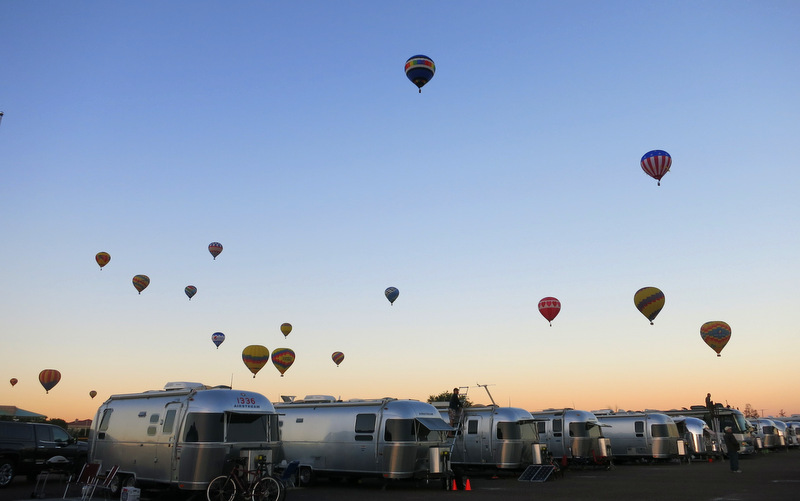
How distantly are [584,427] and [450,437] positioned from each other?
20.2 feet

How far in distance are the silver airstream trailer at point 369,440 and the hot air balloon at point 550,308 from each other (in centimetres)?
1813

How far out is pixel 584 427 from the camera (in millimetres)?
27625

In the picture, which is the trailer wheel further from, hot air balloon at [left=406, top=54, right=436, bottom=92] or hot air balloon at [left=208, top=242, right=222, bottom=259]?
hot air balloon at [left=208, top=242, right=222, bottom=259]

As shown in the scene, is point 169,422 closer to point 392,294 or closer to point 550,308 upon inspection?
point 550,308

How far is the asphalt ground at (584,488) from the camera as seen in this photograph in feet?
54.8

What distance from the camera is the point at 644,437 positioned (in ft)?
100

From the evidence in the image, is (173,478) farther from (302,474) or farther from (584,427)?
(584,427)

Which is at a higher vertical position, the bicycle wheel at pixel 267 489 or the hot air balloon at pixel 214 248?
the hot air balloon at pixel 214 248

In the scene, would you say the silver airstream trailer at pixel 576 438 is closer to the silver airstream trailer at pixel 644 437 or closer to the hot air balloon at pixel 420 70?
the silver airstream trailer at pixel 644 437

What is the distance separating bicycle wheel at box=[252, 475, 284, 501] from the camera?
1488 centimetres

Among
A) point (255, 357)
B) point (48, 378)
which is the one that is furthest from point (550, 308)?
point (48, 378)

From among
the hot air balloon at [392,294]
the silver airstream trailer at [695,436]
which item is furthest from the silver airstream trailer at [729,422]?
the hot air balloon at [392,294]

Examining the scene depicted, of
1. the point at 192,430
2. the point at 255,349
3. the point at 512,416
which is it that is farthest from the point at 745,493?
the point at 255,349

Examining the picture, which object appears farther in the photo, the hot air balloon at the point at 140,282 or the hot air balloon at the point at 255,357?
the hot air balloon at the point at 140,282
